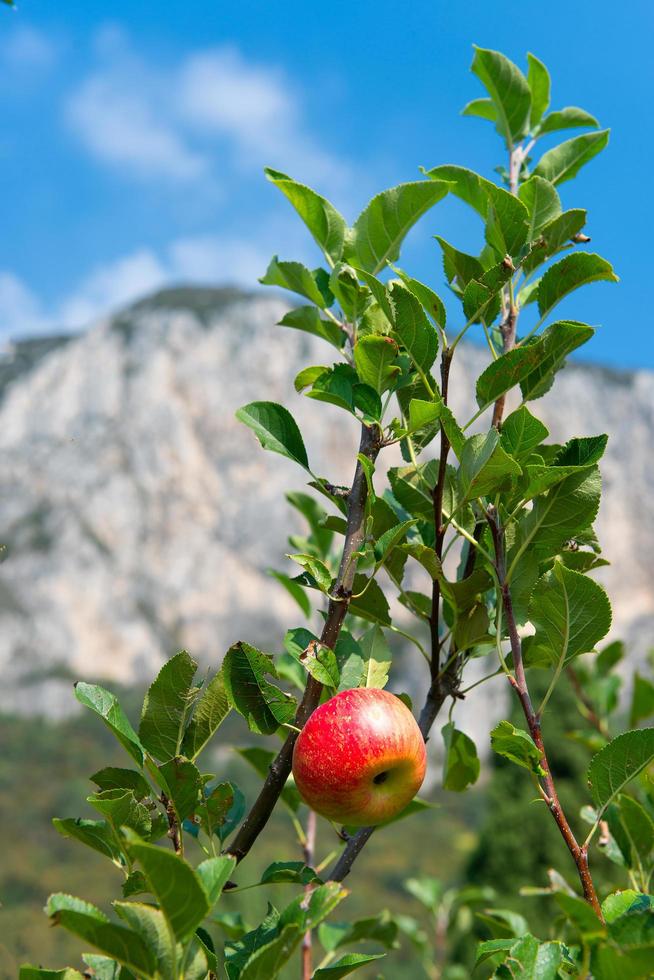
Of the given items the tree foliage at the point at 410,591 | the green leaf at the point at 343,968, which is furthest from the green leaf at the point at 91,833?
the green leaf at the point at 343,968

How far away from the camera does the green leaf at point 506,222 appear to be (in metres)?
0.89

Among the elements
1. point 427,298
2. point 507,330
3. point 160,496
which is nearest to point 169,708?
point 427,298

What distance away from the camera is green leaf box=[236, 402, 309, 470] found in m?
0.95

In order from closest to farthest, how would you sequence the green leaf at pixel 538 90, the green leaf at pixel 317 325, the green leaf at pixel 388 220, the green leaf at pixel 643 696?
1. the green leaf at pixel 388 220
2. the green leaf at pixel 317 325
3. the green leaf at pixel 538 90
4. the green leaf at pixel 643 696

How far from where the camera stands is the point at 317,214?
0.97 m

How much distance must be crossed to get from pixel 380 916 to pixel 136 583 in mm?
48107

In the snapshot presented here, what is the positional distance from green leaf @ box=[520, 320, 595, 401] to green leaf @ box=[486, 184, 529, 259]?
126 millimetres

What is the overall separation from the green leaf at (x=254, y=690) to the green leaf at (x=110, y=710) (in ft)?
0.31

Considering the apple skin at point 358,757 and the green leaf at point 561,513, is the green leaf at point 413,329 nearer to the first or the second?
the green leaf at point 561,513

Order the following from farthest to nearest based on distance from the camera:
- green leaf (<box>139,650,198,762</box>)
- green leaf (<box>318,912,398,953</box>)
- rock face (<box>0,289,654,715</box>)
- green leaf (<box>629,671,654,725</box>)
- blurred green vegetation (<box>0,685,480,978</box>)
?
rock face (<box>0,289,654,715</box>)
blurred green vegetation (<box>0,685,480,978</box>)
green leaf (<box>629,671,654,725</box>)
green leaf (<box>318,912,398,953</box>)
green leaf (<box>139,650,198,762</box>)

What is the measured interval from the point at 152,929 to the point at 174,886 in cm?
7

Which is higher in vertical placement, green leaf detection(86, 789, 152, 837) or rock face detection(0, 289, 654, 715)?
rock face detection(0, 289, 654, 715)

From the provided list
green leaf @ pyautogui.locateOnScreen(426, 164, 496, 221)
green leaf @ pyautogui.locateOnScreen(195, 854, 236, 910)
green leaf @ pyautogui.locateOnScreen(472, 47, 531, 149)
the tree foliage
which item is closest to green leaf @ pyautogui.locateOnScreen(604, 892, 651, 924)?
the tree foliage

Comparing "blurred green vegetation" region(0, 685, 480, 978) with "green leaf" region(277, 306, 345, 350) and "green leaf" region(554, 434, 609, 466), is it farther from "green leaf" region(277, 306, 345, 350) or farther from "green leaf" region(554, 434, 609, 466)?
"green leaf" region(554, 434, 609, 466)
